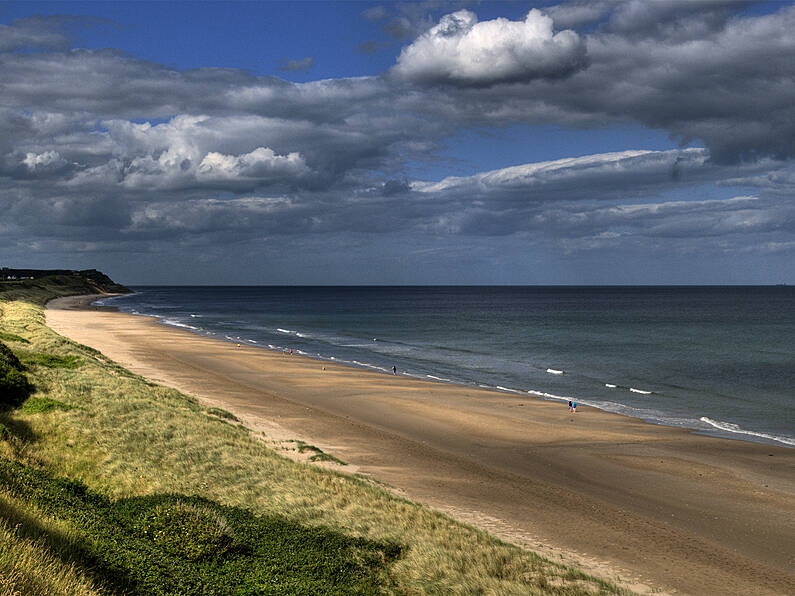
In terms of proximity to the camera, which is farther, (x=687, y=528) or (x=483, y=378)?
(x=483, y=378)

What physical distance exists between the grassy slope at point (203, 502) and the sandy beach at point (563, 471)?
9.24 ft

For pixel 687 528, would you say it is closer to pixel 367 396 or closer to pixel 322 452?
pixel 322 452

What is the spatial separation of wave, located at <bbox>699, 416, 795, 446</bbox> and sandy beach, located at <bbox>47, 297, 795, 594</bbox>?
7.27 feet

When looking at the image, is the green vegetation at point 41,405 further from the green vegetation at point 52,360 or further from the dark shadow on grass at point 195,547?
the green vegetation at point 52,360

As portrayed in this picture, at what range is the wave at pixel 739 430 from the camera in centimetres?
3147

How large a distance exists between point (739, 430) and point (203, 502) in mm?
30370

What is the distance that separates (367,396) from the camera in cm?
4128

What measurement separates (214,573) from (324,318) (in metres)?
116

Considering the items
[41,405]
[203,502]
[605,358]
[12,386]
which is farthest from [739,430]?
→ [12,386]

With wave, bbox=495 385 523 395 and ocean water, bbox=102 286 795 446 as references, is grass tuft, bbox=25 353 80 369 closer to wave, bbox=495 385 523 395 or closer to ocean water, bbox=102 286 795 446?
ocean water, bbox=102 286 795 446

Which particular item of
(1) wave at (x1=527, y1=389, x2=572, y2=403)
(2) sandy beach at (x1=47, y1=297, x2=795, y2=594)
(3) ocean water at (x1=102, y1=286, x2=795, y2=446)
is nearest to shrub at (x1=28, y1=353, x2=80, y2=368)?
(2) sandy beach at (x1=47, y1=297, x2=795, y2=594)

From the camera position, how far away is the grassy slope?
34.6ft

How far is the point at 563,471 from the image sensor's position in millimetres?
25094

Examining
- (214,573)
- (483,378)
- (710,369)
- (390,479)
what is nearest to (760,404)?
(710,369)
